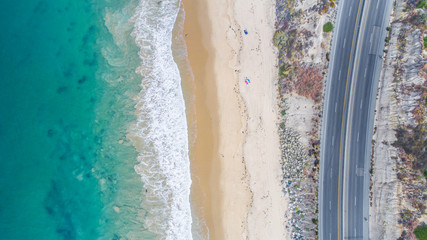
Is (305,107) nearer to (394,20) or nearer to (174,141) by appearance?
(394,20)

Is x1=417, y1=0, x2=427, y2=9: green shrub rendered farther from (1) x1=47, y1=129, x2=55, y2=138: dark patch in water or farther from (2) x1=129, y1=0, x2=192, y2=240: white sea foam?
(1) x1=47, y1=129, x2=55, y2=138: dark patch in water

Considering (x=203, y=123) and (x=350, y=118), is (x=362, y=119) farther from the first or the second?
(x=203, y=123)

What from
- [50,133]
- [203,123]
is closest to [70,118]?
[50,133]

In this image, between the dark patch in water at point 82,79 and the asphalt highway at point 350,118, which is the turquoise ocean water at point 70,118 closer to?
the dark patch in water at point 82,79

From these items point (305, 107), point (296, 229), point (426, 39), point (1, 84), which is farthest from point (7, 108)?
point (426, 39)

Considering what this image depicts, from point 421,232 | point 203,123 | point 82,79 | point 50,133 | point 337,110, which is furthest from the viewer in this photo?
point 203,123

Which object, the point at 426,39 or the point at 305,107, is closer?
the point at 426,39
